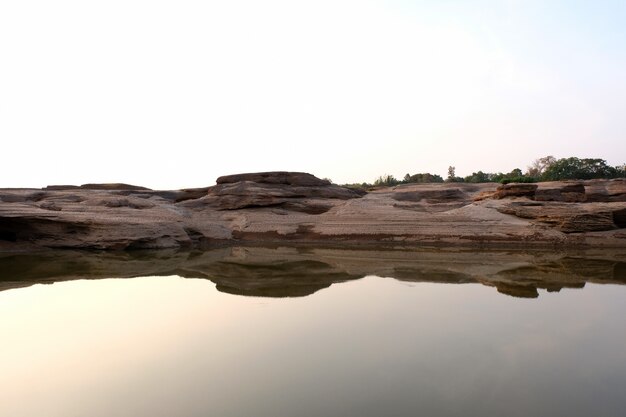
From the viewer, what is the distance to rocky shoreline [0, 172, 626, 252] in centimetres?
1700

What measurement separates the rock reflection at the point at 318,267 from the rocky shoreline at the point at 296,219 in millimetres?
1180

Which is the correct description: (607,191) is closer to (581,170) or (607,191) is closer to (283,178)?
(283,178)

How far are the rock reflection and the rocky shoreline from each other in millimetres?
1180

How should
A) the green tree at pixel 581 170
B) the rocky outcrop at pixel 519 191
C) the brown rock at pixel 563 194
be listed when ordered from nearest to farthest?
the rocky outcrop at pixel 519 191 < the brown rock at pixel 563 194 < the green tree at pixel 581 170

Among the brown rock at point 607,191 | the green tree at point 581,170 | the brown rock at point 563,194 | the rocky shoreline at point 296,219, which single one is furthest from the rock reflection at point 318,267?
the green tree at point 581,170

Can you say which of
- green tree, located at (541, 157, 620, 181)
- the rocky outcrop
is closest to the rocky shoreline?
the rocky outcrop

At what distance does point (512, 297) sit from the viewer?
27.1ft

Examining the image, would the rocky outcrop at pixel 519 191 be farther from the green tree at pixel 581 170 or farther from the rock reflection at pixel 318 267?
the green tree at pixel 581 170

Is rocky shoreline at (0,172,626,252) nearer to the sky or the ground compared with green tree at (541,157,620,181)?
nearer to the ground

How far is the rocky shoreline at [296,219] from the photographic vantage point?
55.8 ft

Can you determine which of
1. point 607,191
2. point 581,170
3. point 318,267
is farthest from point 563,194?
point 581,170

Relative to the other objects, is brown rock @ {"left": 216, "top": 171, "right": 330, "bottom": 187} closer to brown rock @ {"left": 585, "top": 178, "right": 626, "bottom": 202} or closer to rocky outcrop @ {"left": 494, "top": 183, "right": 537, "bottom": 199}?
rocky outcrop @ {"left": 494, "top": 183, "right": 537, "bottom": 199}

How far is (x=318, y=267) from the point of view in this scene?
12891 millimetres

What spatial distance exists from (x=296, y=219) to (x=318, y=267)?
9.06 metres
